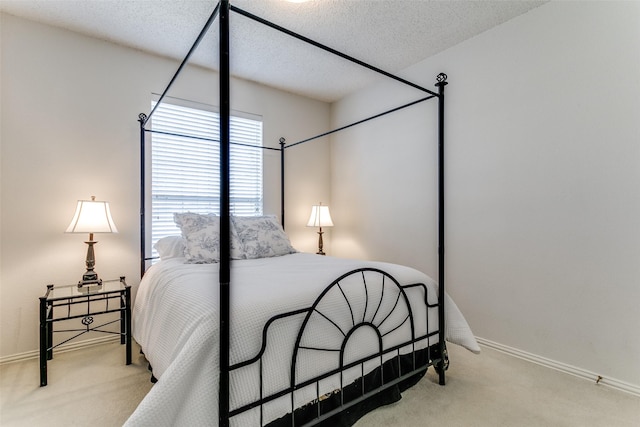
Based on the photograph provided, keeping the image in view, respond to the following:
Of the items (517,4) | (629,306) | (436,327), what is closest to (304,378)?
(436,327)

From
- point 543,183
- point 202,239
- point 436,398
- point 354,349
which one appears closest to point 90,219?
point 202,239

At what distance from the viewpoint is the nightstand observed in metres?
1.90

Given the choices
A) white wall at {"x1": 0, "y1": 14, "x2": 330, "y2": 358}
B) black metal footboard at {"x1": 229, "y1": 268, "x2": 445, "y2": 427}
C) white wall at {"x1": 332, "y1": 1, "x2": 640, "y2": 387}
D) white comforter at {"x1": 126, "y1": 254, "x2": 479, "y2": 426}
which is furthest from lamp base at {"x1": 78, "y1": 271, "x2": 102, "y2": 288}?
white wall at {"x1": 332, "y1": 1, "x2": 640, "y2": 387}

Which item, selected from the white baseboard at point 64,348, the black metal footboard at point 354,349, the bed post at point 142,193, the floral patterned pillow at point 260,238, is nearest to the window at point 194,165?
the bed post at point 142,193

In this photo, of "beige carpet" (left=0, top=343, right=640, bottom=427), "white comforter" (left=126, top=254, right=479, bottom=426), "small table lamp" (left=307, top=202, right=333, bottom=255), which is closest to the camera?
"white comforter" (left=126, top=254, right=479, bottom=426)

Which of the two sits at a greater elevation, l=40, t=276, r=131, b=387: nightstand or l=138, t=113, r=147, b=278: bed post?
l=138, t=113, r=147, b=278: bed post

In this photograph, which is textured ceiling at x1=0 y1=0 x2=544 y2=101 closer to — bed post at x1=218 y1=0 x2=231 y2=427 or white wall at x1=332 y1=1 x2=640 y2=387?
white wall at x1=332 y1=1 x2=640 y2=387

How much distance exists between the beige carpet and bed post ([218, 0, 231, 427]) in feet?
2.57

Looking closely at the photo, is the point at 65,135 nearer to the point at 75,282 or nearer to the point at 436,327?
the point at 75,282

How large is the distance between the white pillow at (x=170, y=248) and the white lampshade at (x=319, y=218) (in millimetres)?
1394

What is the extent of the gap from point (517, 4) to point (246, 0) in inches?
72.0

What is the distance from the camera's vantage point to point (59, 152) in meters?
2.34

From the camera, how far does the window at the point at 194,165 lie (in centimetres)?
283

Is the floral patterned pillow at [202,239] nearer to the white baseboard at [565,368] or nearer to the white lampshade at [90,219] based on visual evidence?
the white lampshade at [90,219]
